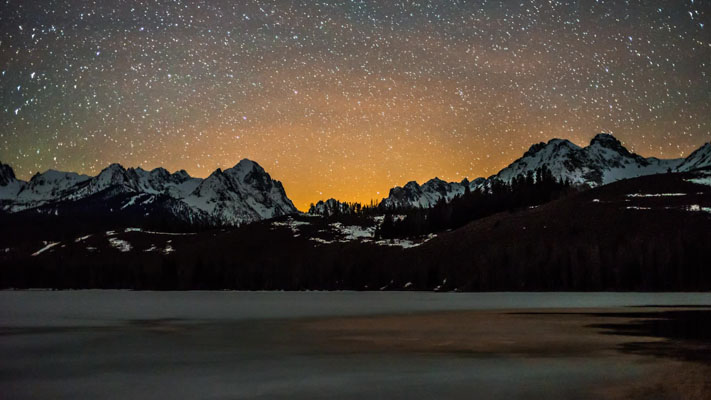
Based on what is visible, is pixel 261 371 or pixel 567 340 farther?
pixel 567 340

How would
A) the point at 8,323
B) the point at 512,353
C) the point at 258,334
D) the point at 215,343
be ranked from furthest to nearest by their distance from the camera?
1. the point at 8,323
2. the point at 258,334
3. the point at 215,343
4. the point at 512,353

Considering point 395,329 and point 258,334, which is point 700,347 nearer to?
point 395,329

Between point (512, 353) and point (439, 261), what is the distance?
158 meters

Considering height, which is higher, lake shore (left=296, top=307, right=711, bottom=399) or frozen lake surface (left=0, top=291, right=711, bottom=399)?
frozen lake surface (left=0, top=291, right=711, bottom=399)

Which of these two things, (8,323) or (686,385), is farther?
(8,323)

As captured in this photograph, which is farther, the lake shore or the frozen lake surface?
the lake shore

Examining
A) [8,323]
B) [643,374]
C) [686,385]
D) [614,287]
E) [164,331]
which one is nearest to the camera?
[686,385]

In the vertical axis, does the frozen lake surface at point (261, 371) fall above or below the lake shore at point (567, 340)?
above

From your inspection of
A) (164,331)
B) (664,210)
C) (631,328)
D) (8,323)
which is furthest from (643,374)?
(664,210)

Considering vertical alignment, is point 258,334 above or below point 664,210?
below

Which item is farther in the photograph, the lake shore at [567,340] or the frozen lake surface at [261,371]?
the lake shore at [567,340]

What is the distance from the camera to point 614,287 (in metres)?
A: 132

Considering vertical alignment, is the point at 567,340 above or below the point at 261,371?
below

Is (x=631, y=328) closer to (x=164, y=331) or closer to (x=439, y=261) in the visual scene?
(x=164, y=331)
